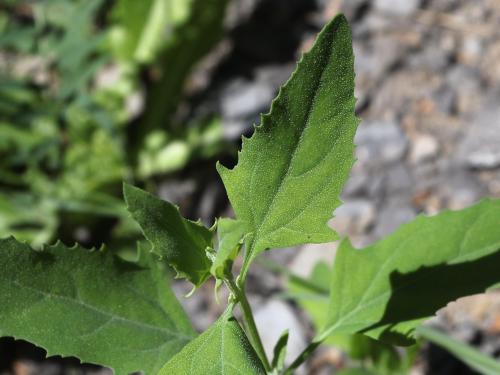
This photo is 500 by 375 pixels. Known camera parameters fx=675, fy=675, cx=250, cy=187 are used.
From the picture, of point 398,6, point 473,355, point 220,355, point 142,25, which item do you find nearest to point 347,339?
point 473,355

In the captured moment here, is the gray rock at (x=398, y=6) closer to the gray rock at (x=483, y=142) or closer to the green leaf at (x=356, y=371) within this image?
the gray rock at (x=483, y=142)

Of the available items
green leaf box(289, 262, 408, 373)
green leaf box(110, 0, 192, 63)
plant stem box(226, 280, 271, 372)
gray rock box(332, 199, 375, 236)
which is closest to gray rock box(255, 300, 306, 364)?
gray rock box(332, 199, 375, 236)

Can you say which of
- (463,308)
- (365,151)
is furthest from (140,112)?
(463,308)

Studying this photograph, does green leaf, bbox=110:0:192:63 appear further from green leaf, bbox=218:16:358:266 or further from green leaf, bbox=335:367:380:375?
green leaf, bbox=218:16:358:266

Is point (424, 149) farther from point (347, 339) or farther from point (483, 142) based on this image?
point (347, 339)

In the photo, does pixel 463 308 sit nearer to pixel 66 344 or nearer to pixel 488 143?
pixel 488 143

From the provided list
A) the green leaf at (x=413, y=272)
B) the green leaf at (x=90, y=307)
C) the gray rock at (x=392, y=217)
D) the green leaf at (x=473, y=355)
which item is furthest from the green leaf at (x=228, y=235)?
the gray rock at (x=392, y=217)
